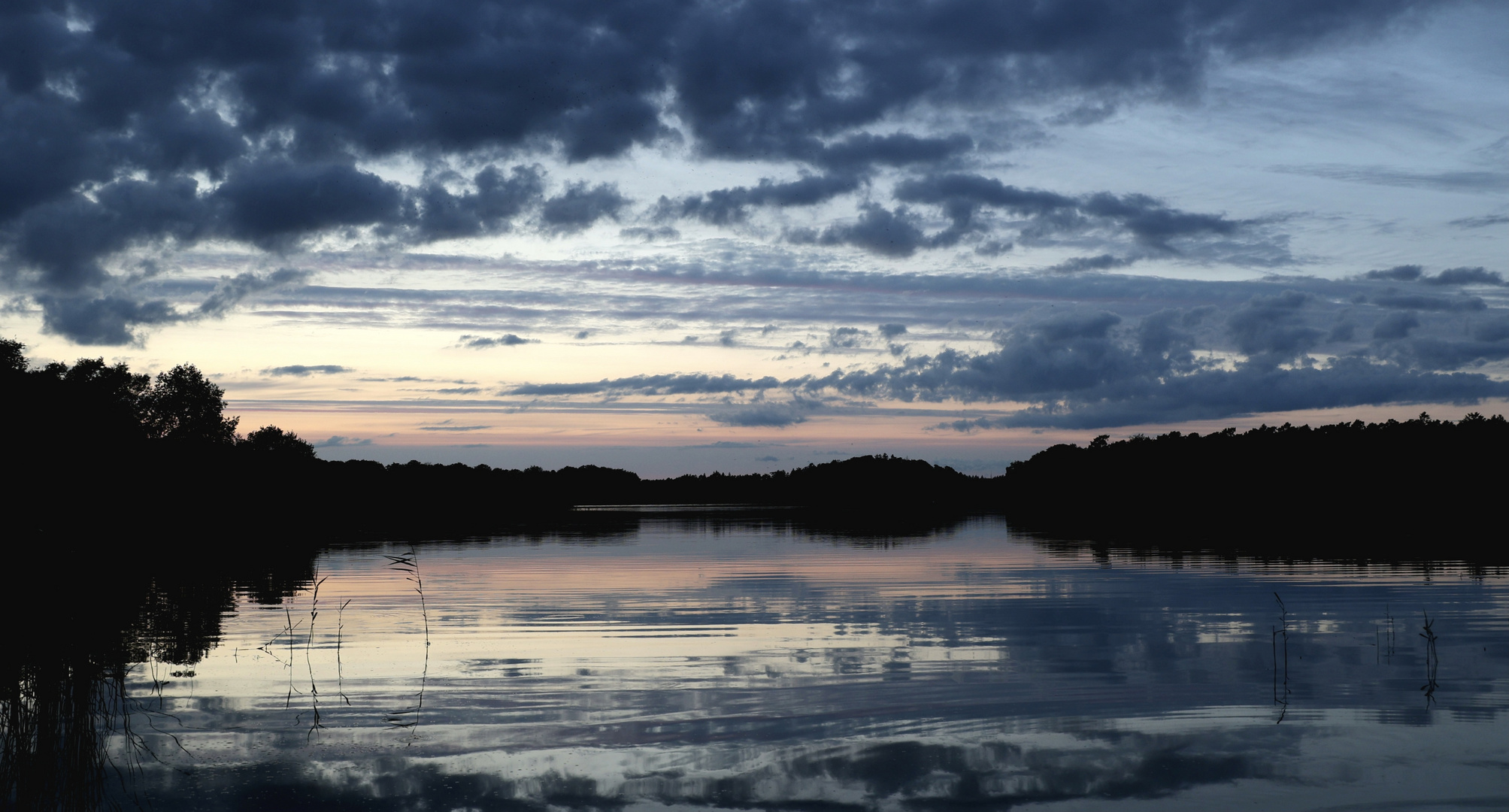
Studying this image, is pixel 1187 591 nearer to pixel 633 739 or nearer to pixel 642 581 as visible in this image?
pixel 642 581

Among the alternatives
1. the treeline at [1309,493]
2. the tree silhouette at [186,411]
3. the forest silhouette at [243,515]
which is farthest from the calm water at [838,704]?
the tree silhouette at [186,411]

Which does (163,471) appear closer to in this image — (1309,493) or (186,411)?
(186,411)

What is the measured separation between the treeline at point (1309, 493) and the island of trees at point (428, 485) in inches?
11.8

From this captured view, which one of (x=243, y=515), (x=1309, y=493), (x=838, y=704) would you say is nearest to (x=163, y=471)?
(x=243, y=515)

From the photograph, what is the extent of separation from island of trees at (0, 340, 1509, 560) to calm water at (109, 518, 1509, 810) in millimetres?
5279

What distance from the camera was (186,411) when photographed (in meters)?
106

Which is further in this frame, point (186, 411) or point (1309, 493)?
point (1309, 493)

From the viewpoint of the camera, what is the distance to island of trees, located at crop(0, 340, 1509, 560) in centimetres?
3316

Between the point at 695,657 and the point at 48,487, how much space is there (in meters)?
13.2

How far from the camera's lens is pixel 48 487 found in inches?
720

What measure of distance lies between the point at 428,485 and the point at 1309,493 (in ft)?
498

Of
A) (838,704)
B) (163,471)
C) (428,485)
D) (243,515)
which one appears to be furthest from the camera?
(428,485)

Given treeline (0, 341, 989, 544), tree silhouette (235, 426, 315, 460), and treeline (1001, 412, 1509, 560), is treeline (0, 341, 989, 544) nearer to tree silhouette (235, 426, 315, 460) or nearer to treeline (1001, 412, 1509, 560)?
tree silhouette (235, 426, 315, 460)

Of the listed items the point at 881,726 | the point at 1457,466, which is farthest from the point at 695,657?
the point at 1457,466
